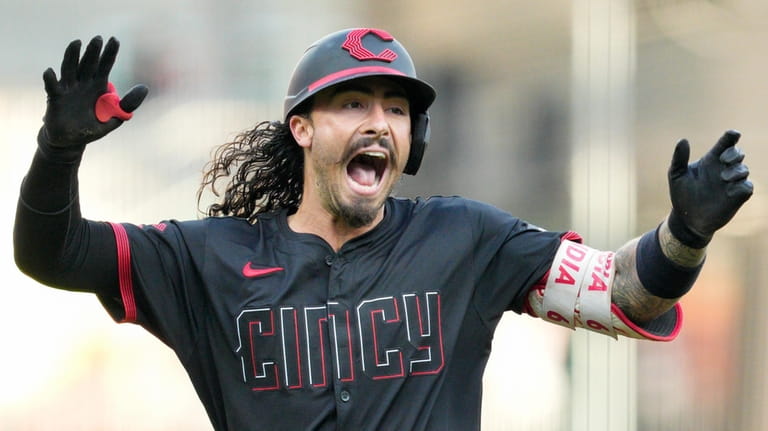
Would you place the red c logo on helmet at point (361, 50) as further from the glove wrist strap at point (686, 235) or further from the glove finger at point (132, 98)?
the glove wrist strap at point (686, 235)

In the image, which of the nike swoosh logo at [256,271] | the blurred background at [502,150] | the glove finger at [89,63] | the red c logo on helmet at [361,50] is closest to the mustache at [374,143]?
the red c logo on helmet at [361,50]

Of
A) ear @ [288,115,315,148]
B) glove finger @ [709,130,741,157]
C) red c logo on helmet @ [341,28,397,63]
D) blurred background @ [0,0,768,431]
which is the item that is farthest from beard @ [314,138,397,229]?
blurred background @ [0,0,768,431]

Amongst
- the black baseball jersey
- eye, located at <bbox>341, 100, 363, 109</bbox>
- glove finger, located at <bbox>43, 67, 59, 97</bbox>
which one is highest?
glove finger, located at <bbox>43, 67, 59, 97</bbox>

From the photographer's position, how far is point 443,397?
11.5 ft

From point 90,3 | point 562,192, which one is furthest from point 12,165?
point 562,192

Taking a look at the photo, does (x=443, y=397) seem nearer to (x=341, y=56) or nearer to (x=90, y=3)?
(x=341, y=56)

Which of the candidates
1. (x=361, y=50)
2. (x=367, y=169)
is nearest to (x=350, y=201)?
(x=367, y=169)

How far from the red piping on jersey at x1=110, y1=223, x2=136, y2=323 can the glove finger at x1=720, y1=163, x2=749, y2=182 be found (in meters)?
1.65

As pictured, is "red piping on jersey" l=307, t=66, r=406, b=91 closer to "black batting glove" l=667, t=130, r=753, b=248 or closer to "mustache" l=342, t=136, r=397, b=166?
"mustache" l=342, t=136, r=397, b=166

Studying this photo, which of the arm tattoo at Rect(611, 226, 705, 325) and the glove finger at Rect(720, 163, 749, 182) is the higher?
the glove finger at Rect(720, 163, 749, 182)

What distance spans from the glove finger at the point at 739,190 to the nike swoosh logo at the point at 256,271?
1287 mm

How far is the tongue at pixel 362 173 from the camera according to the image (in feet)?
12.2

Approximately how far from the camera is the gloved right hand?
3182 mm

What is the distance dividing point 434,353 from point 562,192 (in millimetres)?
2991
